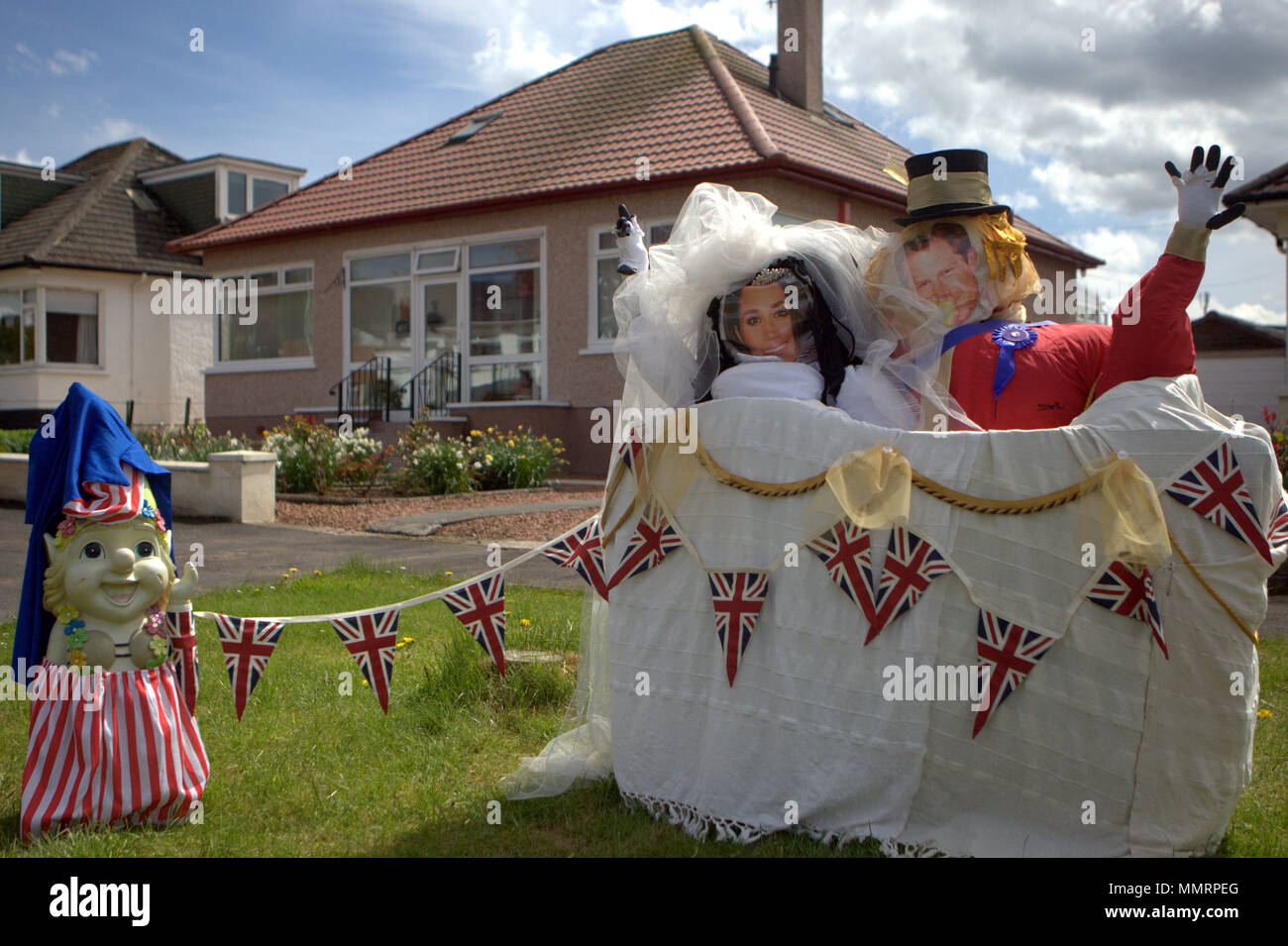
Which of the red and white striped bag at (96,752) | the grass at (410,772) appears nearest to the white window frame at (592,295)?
the grass at (410,772)

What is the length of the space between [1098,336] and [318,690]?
3.38 metres

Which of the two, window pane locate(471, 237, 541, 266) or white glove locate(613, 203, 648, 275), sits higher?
window pane locate(471, 237, 541, 266)

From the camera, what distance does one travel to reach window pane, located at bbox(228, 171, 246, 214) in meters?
25.9

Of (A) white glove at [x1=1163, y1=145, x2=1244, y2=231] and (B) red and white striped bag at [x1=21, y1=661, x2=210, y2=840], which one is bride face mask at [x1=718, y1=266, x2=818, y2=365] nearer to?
(A) white glove at [x1=1163, y1=145, x2=1244, y2=231]

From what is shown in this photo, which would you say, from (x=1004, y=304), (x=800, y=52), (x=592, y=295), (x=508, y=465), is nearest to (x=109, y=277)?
→ (x=592, y=295)

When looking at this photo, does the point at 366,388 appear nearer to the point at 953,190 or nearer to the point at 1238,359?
the point at 953,190

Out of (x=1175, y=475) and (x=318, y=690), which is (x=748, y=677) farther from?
(x=318, y=690)

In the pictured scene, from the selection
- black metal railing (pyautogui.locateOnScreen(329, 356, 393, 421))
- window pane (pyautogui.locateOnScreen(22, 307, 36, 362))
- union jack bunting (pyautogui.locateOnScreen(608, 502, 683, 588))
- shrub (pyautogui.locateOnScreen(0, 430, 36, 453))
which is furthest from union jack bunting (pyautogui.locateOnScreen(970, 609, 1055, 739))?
window pane (pyautogui.locateOnScreen(22, 307, 36, 362))

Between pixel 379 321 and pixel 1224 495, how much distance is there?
1588cm

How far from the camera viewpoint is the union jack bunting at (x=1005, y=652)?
9.06 ft

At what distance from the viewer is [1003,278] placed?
11.3 feet

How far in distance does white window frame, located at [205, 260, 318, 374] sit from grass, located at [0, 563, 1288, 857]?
42.7ft

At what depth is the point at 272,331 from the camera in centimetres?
1866
